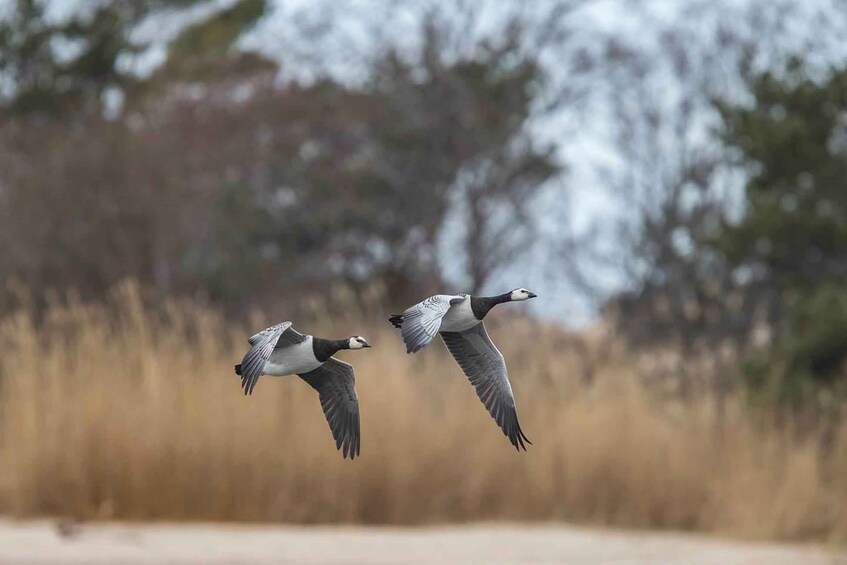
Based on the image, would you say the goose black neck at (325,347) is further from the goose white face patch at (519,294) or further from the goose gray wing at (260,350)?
the goose white face patch at (519,294)

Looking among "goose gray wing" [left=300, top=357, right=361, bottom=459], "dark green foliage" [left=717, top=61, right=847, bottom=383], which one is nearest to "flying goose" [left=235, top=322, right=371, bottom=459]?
"goose gray wing" [left=300, top=357, right=361, bottom=459]

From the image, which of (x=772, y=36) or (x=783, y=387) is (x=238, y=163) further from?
(x=783, y=387)

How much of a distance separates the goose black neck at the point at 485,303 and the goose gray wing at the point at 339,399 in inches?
6.0

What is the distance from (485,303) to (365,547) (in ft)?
54.7

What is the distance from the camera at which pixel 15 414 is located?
1625cm

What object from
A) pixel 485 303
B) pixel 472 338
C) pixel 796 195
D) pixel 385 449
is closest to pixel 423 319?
pixel 485 303

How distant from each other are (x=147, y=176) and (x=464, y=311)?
30.1m

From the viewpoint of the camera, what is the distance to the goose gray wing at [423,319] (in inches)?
52.3

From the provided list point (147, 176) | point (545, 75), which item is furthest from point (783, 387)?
point (147, 176)

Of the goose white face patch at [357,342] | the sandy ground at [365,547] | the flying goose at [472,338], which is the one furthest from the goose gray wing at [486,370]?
the sandy ground at [365,547]

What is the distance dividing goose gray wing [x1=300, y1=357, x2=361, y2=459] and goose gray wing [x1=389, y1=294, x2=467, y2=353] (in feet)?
0.42

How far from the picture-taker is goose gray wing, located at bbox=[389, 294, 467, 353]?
1.33 m

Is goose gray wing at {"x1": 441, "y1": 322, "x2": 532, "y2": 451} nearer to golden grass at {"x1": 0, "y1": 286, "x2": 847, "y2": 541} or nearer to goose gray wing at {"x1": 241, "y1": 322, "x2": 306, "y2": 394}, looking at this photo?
goose gray wing at {"x1": 241, "y1": 322, "x2": 306, "y2": 394}

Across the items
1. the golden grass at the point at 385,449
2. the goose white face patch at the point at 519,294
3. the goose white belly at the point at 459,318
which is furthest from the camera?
the golden grass at the point at 385,449
